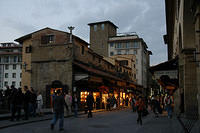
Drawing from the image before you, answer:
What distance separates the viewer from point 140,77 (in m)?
74.9

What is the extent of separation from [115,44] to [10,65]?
37.1 m

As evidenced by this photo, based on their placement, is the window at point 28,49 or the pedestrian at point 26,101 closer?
the pedestrian at point 26,101

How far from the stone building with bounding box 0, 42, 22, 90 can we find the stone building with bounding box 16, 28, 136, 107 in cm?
5447

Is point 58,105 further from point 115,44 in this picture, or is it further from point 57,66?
point 115,44

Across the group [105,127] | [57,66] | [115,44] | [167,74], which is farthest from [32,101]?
[115,44]

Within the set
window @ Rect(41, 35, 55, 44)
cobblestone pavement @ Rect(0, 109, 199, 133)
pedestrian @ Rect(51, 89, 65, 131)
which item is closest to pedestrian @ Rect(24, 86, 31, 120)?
cobblestone pavement @ Rect(0, 109, 199, 133)

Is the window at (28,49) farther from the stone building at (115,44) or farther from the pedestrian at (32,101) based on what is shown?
the stone building at (115,44)

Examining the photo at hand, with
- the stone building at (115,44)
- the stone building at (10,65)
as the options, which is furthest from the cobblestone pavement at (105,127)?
the stone building at (10,65)

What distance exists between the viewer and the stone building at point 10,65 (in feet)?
277

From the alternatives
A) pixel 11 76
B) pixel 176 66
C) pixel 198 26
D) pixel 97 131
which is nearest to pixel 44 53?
pixel 176 66

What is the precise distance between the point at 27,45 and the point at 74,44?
699 centimetres

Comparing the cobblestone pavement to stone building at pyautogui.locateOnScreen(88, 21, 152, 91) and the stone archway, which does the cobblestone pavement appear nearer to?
the stone archway

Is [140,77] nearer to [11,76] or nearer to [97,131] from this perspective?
[11,76]

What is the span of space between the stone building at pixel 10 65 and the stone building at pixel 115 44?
2731 centimetres
